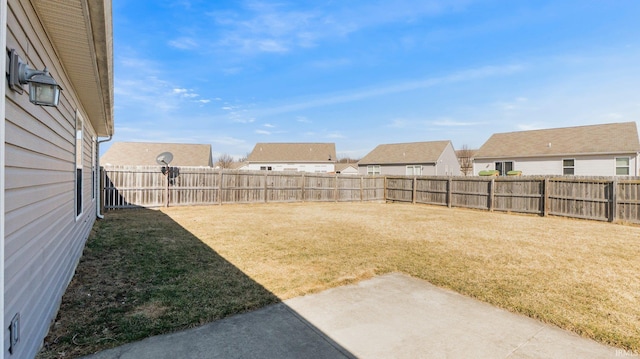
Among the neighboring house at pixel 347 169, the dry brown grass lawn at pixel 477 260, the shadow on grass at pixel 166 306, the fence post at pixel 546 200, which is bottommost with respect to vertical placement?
the dry brown grass lawn at pixel 477 260

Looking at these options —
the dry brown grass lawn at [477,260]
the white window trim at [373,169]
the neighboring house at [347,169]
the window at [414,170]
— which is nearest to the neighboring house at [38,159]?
the dry brown grass lawn at [477,260]

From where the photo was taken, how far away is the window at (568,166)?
1916 centimetres

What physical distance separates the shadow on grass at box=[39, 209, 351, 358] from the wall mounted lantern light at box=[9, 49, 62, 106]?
1968mm

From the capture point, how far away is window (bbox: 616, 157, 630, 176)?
684 inches

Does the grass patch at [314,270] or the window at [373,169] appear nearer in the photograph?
the grass patch at [314,270]

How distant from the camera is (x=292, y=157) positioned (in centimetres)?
3766

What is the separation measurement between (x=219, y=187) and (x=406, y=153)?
2062cm

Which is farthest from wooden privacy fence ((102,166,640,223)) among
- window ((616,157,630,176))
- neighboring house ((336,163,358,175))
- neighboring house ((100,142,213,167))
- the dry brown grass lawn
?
neighboring house ((336,163,358,175))

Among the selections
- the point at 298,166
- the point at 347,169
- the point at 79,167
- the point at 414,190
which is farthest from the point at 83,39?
the point at 347,169

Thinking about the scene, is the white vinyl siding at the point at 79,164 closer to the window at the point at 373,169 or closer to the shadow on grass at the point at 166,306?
the shadow on grass at the point at 166,306

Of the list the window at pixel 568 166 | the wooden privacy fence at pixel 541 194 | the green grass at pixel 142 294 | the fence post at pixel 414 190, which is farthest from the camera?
the window at pixel 568 166

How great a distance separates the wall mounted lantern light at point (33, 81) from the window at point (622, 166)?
82.2 ft

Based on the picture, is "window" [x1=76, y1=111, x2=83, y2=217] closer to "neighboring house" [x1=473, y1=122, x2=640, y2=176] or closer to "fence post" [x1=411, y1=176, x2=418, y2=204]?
"fence post" [x1=411, y1=176, x2=418, y2=204]

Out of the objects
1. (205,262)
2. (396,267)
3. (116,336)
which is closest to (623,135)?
(396,267)
